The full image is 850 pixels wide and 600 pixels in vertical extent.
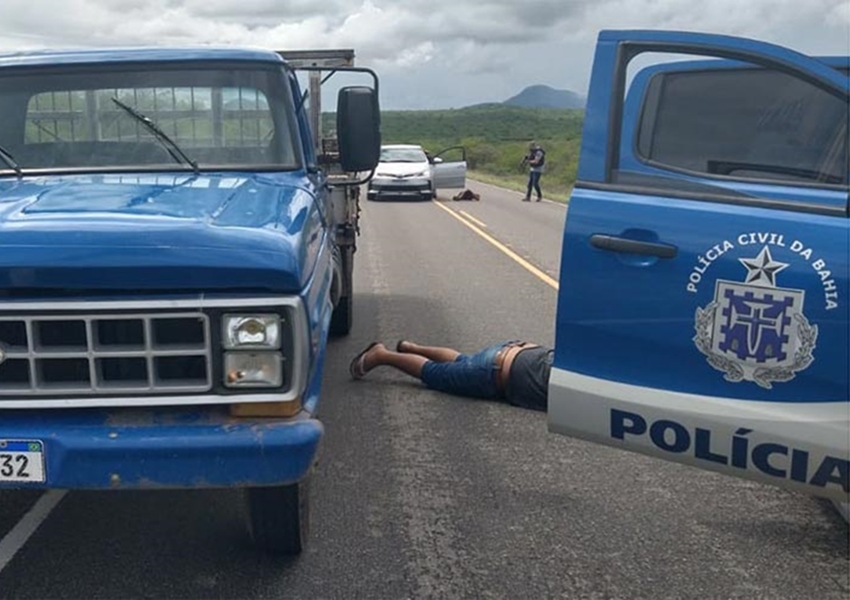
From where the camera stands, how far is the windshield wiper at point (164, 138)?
4539 millimetres

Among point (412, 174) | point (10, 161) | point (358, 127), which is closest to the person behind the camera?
point (10, 161)

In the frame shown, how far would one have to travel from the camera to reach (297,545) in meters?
3.83

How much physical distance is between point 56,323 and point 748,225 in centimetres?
223

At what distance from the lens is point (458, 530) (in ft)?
13.8

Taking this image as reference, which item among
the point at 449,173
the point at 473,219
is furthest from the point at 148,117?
the point at 449,173

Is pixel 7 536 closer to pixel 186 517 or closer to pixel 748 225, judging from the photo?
pixel 186 517

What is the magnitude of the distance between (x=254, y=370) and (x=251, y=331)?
14 cm

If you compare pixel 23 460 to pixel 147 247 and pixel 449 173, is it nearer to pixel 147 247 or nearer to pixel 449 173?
pixel 147 247

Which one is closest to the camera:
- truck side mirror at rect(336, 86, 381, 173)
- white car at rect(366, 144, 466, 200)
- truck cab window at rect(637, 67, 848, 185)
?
truck cab window at rect(637, 67, 848, 185)

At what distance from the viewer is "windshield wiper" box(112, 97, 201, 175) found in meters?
4.54

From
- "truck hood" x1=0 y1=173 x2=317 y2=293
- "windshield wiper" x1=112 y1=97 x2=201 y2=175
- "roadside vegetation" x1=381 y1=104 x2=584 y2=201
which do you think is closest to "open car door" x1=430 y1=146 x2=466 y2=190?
"roadside vegetation" x1=381 y1=104 x2=584 y2=201

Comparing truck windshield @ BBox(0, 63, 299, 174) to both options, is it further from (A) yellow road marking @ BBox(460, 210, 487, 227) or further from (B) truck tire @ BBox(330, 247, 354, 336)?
(A) yellow road marking @ BBox(460, 210, 487, 227)

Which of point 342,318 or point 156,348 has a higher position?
point 156,348

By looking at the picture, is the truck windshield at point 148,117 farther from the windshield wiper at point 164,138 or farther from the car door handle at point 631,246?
the car door handle at point 631,246
